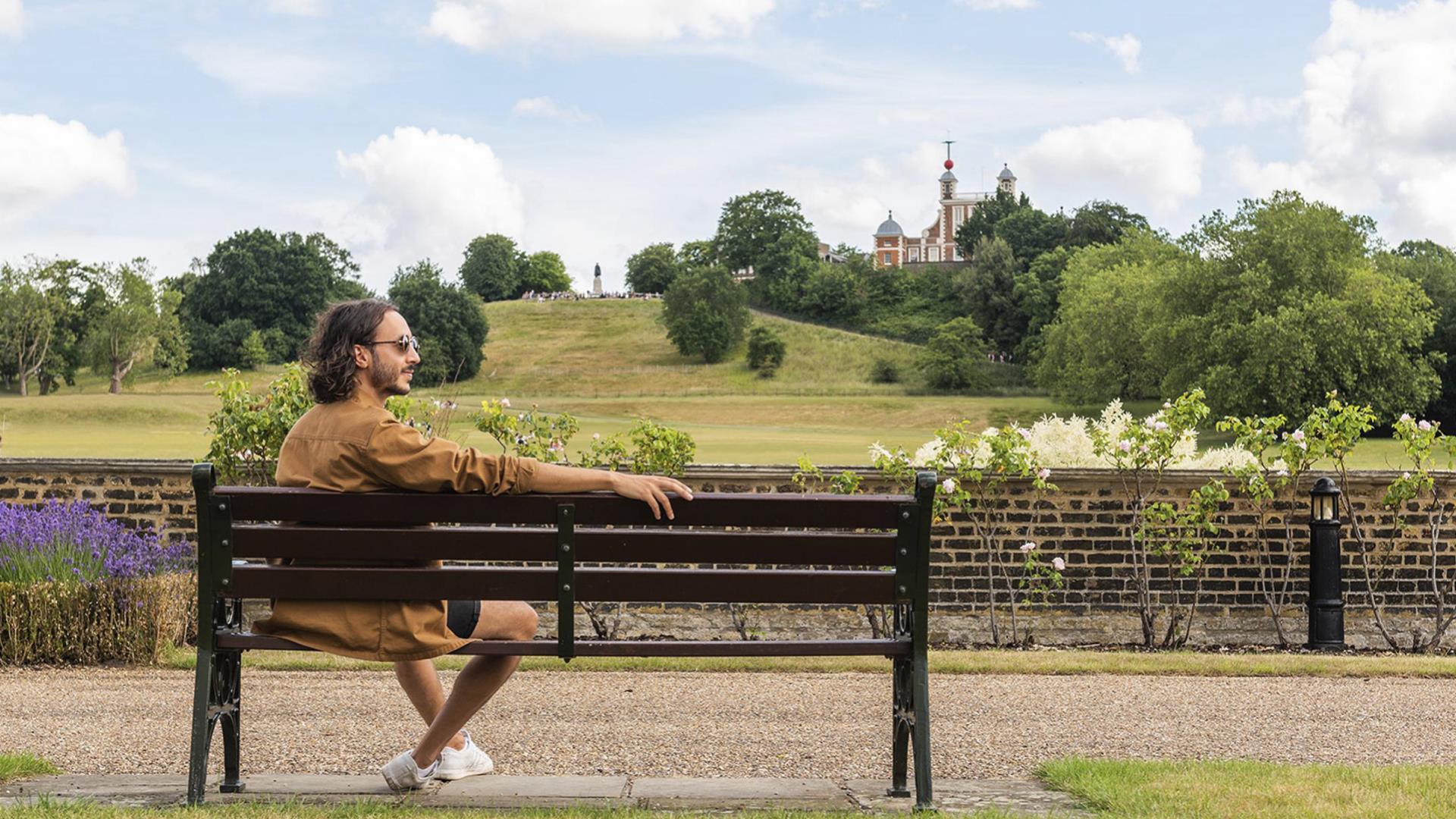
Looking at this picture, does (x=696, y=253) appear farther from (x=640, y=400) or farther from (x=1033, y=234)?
(x=640, y=400)

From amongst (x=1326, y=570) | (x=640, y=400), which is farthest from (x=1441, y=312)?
(x=1326, y=570)

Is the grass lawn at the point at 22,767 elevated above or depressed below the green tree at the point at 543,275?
below

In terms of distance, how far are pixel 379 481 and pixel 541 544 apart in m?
0.49

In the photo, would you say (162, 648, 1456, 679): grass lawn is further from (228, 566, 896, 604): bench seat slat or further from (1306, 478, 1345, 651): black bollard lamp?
(228, 566, 896, 604): bench seat slat

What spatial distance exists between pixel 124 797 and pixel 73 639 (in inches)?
151

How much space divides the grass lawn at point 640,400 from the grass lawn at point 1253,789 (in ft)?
53.3

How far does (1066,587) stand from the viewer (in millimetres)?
11203

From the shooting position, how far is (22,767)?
4.61m

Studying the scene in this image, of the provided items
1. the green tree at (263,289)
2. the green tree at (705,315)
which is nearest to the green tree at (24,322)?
the green tree at (263,289)

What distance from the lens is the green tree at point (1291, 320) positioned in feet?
162

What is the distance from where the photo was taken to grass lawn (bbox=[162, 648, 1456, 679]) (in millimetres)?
7559

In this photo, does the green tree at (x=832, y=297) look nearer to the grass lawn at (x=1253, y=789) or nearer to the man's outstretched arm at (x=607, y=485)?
the grass lawn at (x=1253, y=789)

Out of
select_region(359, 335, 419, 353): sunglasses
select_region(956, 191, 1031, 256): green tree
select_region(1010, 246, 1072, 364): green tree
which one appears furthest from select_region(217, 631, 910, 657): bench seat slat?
select_region(956, 191, 1031, 256): green tree

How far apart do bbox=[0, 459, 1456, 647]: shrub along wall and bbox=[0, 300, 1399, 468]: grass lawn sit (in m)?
9.05
